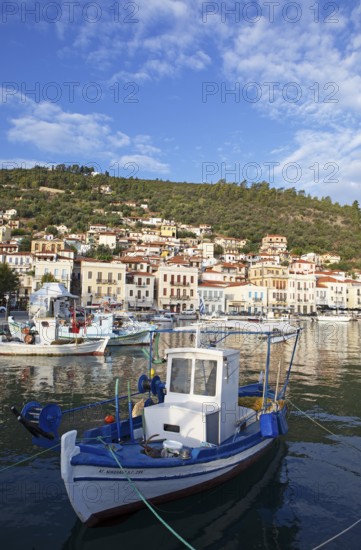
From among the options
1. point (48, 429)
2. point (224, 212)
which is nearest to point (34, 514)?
point (48, 429)

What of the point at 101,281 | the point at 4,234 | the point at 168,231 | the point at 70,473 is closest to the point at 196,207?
the point at 168,231

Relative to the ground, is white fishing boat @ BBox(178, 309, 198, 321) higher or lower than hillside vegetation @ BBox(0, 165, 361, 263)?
→ lower

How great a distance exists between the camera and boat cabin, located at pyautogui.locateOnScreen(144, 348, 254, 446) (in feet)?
27.8

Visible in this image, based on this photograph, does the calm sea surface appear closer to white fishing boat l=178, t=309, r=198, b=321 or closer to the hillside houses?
the hillside houses

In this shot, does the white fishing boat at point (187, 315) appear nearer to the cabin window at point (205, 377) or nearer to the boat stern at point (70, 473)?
the cabin window at point (205, 377)

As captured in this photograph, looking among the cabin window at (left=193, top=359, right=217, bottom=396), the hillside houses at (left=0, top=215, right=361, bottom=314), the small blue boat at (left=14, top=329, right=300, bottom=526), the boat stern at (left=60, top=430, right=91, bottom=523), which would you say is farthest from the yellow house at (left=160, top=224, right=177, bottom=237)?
the boat stern at (left=60, top=430, right=91, bottom=523)

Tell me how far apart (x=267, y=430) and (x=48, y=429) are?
12.8 ft

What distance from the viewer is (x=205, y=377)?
29.7ft

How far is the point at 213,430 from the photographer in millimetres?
8703

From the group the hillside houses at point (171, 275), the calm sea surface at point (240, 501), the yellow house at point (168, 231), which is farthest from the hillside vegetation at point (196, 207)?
the calm sea surface at point (240, 501)

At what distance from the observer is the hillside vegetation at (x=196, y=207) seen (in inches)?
4764

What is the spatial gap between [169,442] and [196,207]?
136 m

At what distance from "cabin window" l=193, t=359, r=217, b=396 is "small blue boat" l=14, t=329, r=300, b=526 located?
0.06 ft

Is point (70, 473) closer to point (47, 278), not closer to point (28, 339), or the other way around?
point (28, 339)
